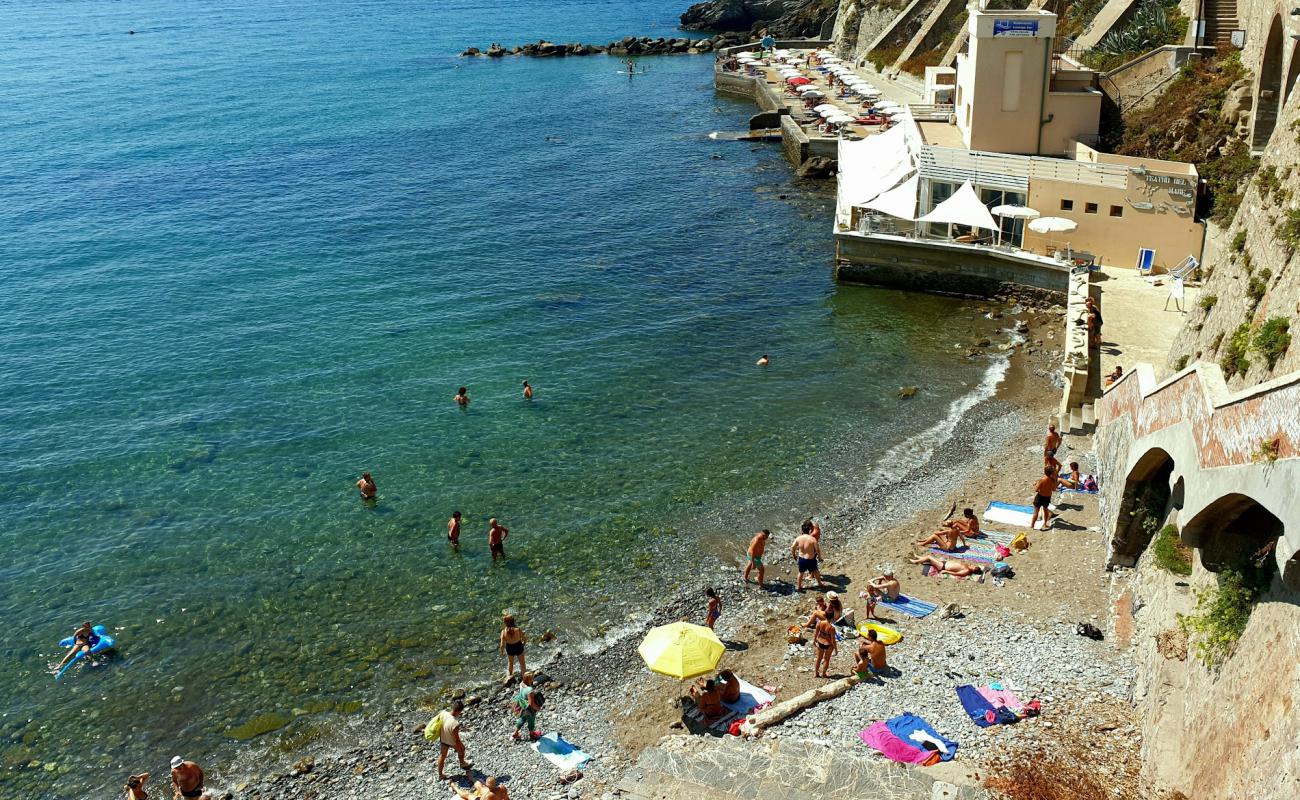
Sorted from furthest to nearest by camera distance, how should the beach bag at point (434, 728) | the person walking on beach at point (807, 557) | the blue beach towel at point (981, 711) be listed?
the person walking on beach at point (807, 557) < the beach bag at point (434, 728) < the blue beach towel at point (981, 711)

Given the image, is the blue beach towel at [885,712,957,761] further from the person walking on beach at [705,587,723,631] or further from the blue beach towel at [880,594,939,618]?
the person walking on beach at [705,587,723,631]

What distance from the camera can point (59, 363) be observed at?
119 feet

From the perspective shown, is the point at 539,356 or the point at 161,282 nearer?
the point at 539,356

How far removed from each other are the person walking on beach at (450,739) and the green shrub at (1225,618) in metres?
12.1

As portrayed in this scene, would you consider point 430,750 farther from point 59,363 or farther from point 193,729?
point 59,363

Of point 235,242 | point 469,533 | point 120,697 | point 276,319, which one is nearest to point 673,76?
point 235,242

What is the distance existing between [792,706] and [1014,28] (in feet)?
101

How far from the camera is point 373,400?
32438 mm

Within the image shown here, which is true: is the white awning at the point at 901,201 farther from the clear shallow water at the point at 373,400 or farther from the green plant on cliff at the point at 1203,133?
the green plant on cliff at the point at 1203,133

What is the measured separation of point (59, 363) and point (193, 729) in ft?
72.9

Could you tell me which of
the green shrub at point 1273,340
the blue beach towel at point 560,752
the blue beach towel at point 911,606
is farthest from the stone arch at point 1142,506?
the blue beach towel at point 560,752

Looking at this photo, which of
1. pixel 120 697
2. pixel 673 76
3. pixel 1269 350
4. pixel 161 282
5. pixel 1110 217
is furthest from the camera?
pixel 673 76

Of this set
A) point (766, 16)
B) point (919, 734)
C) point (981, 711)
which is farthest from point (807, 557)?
point (766, 16)

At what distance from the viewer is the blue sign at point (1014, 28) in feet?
126
